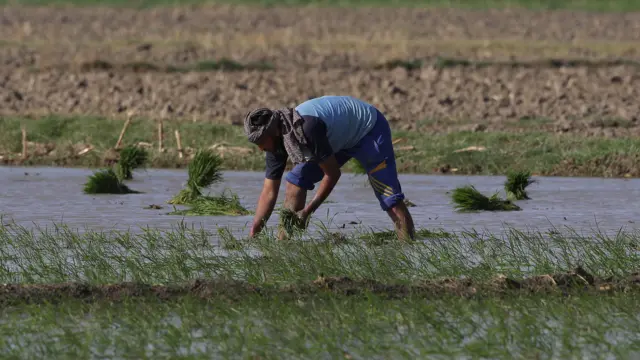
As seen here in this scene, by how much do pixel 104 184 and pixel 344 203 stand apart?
252 cm

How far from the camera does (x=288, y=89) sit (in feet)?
74.2

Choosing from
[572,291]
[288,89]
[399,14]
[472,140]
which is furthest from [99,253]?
[399,14]

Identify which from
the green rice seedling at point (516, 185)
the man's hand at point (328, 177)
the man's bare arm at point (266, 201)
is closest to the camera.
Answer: the man's hand at point (328, 177)

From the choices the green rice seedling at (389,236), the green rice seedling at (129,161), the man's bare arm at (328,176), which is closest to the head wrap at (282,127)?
the man's bare arm at (328,176)

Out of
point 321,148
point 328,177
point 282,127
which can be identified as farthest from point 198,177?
point 321,148

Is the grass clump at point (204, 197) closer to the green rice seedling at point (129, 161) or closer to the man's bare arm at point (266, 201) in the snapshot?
the green rice seedling at point (129, 161)

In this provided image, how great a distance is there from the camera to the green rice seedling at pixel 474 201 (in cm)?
1201

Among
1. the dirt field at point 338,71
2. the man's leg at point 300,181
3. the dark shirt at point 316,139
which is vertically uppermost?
the dark shirt at point 316,139

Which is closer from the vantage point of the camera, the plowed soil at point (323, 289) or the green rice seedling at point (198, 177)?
the plowed soil at point (323, 289)

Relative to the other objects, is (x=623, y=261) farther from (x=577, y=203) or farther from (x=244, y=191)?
(x=244, y=191)

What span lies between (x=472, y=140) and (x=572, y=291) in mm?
9784

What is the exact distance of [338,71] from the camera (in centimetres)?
2430

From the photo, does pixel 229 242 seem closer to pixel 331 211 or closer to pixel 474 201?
pixel 331 211

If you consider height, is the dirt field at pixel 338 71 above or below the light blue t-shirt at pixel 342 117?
below
